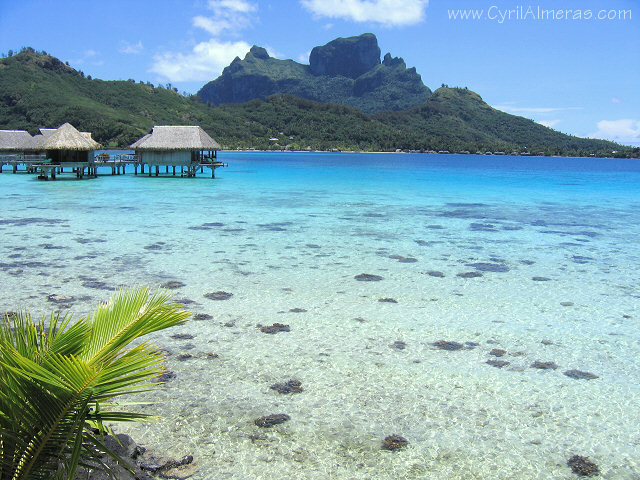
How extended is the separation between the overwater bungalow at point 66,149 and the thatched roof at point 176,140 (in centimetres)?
336

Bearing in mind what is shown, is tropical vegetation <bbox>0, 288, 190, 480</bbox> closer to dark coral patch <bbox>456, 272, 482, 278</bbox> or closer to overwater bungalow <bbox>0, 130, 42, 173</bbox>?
dark coral patch <bbox>456, 272, 482, 278</bbox>

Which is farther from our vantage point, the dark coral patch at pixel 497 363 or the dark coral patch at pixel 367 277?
the dark coral patch at pixel 367 277

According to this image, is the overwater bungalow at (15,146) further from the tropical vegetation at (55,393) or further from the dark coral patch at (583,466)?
the dark coral patch at (583,466)

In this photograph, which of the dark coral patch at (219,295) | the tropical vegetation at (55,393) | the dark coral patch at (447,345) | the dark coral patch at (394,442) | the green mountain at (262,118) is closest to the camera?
the tropical vegetation at (55,393)

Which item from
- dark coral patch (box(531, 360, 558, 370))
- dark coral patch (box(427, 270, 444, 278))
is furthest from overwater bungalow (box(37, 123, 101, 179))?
dark coral patch (box(531, 360, 558, 370))

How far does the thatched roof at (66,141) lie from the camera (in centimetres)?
3004

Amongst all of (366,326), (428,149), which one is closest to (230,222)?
(366,326)

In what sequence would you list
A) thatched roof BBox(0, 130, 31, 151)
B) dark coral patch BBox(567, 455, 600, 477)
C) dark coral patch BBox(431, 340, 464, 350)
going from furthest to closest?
thatched roof BBox(0, 130, 31, 151)
dark coral patch BBox(431, 340, 464, 350)
dark coral patch BBox(567, 455, 600, 477)

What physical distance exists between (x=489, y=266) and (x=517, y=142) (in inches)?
6101

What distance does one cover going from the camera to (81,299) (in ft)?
23.4

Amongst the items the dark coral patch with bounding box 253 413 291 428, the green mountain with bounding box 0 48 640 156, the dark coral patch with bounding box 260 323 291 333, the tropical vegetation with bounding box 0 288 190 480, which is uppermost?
the green mountain with bounding box 0 48 640 156

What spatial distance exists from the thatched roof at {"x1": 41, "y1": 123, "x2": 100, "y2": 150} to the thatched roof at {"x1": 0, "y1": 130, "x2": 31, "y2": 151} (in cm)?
856

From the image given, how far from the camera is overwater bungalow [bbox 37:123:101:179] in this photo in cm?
3022

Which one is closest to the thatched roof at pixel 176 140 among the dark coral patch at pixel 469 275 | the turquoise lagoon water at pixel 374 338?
the turquoise lagoon water at pixel 374 338
